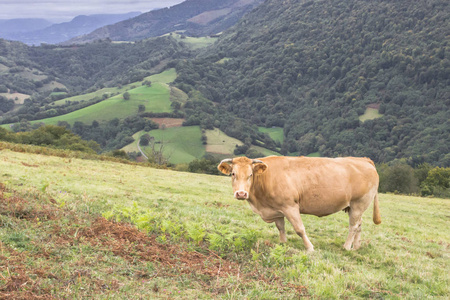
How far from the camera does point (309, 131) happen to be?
173 meters

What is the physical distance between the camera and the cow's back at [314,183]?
A: 29.5 feet

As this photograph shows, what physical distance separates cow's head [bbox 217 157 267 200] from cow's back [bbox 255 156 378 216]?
1.26 ft

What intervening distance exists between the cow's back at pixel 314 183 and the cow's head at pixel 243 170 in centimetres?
38

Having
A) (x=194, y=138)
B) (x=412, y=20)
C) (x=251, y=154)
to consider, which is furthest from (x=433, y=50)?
(x=194, y=138)

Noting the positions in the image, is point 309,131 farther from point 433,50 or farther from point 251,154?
point 433,50

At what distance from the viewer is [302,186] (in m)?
9.19

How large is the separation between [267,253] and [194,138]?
461 ft

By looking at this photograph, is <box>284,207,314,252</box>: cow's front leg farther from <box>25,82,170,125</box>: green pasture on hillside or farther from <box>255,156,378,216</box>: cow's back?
<box>25,82,170,125</box>: green pasture on hillside

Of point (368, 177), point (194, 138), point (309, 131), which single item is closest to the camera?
point (368, 177)

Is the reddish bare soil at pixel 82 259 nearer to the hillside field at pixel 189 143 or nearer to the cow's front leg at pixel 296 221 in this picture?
the cow's front leg at pixel 296 221

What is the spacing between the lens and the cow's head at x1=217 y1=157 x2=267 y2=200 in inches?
330

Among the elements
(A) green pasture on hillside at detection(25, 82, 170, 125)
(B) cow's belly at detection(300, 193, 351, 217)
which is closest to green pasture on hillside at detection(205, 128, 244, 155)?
(A) green pasture on hillside at detection(25, 82, 170, 125)

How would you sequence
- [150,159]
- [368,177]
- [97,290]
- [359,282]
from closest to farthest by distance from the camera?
[97,290], [359,282], [368,177], [150,159]

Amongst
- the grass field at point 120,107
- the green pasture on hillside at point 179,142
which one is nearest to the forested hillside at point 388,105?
the green pasture on hillside at point 179,142
